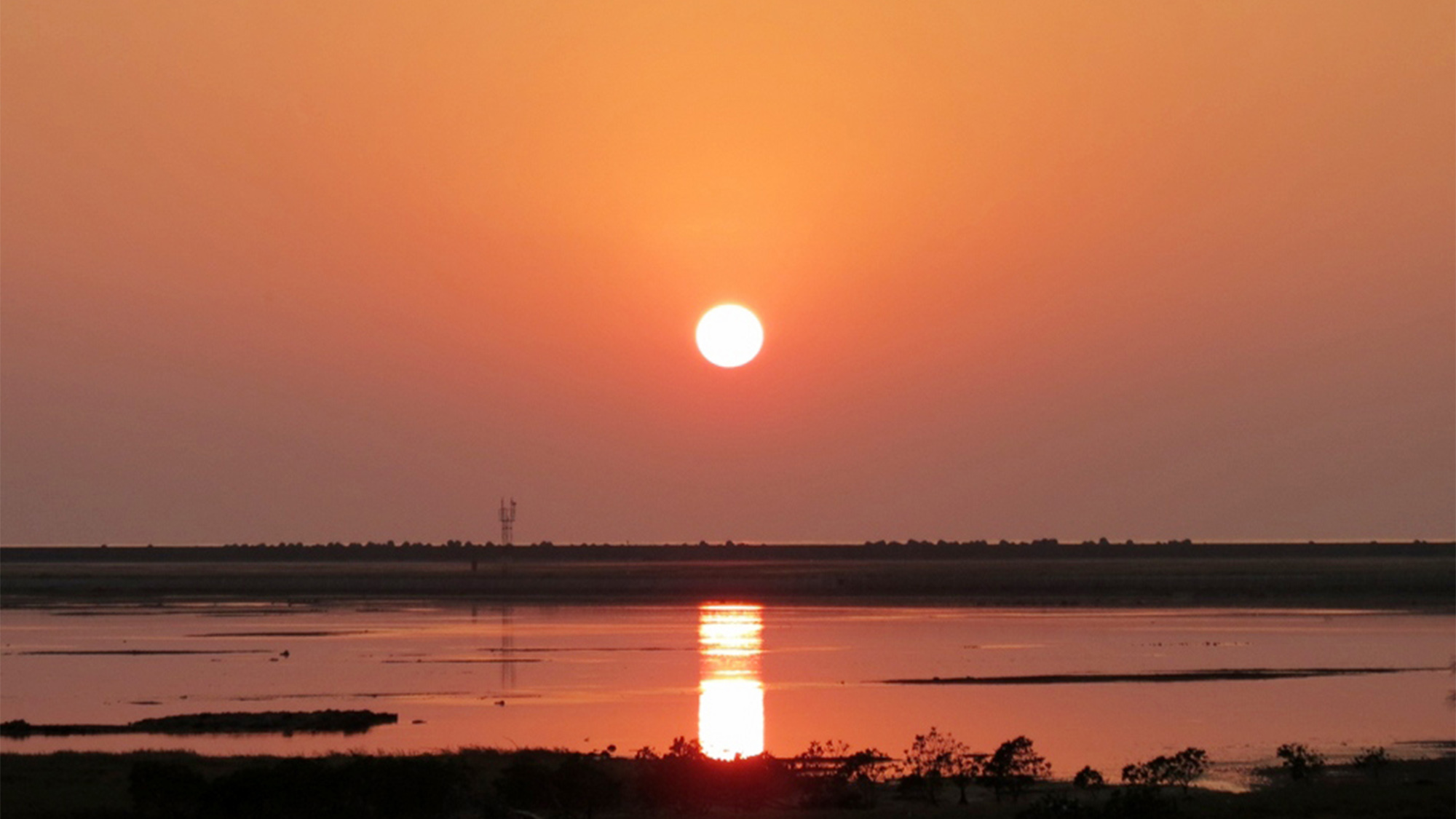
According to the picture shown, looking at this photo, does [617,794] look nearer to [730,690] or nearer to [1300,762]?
[1300,762]

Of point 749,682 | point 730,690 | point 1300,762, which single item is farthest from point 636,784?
point 749,682

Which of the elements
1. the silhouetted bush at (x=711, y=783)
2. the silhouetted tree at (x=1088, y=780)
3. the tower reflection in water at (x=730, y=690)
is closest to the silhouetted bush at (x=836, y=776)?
the silhouetted bush at (x=711, y=783)

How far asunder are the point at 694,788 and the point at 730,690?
64.3 feet

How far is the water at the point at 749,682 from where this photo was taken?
39688mm

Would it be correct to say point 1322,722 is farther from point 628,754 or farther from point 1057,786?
point 628,754

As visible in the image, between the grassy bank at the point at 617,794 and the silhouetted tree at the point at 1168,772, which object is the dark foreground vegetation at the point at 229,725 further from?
the silhouetted tree at the point at 1168,772

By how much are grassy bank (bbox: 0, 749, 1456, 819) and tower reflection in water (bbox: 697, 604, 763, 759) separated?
160 inches

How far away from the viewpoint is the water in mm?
39688

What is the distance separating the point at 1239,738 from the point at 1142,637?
32611 millimetres

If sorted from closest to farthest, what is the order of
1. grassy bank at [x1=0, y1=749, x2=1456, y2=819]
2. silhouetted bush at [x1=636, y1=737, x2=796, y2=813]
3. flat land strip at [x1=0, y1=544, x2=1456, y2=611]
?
grassy bank at [x1=0, y1=749, x2=1456, y2=819] → silhouetted bush at [x1=636, y1=737, x2=796, y2=813] → flat land strip at [x1=0, y1=544, x2=1456, y2=611]

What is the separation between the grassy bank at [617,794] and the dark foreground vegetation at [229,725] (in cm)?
849

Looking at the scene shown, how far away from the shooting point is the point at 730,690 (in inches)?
1959

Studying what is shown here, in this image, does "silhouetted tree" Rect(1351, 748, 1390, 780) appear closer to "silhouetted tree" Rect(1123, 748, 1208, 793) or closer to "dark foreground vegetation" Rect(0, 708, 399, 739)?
"silhouetted tree" Rect(1123, 748, 1208, 793)

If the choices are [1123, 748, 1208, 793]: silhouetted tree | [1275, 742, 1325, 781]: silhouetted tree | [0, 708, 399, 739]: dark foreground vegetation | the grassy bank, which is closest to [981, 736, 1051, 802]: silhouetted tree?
the grassy bank
